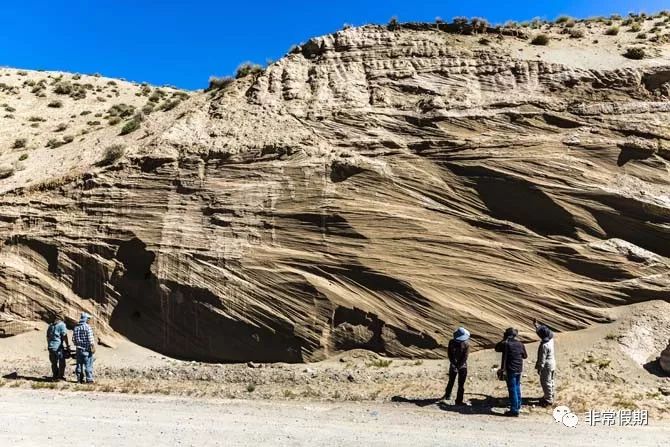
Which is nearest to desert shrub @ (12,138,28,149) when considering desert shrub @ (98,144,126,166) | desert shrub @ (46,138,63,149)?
desert shrub @ (46,138,63,149)

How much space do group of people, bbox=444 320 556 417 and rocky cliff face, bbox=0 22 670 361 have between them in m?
2.48

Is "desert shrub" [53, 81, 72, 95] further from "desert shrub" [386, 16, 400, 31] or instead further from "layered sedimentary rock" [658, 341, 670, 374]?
"layered sedimentary rock" [658, 341, 670, 374]

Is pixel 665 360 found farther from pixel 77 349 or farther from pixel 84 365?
pixel 77 349

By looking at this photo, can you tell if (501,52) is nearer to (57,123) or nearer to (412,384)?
(412,384)

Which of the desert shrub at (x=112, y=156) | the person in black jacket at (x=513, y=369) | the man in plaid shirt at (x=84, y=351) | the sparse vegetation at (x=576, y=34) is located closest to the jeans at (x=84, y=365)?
the man in plaid shirt at (x=84, y=351)

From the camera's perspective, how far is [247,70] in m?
22.2

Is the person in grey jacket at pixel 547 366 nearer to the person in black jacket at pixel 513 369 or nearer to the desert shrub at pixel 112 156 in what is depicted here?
the person in black jacket at pixel 513 369

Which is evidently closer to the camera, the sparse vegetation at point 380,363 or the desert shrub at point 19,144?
the sparse vegetation at point 380,363

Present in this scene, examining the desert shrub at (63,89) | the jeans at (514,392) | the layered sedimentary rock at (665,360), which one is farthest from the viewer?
the desert shrub at (63,89)

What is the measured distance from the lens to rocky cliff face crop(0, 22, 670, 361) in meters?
13.8

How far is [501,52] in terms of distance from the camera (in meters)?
18.6

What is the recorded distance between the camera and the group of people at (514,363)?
1009cm

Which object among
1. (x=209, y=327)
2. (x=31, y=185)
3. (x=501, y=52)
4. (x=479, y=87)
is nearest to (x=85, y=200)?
(x=31, y=185)

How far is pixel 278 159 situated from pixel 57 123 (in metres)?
17.4
